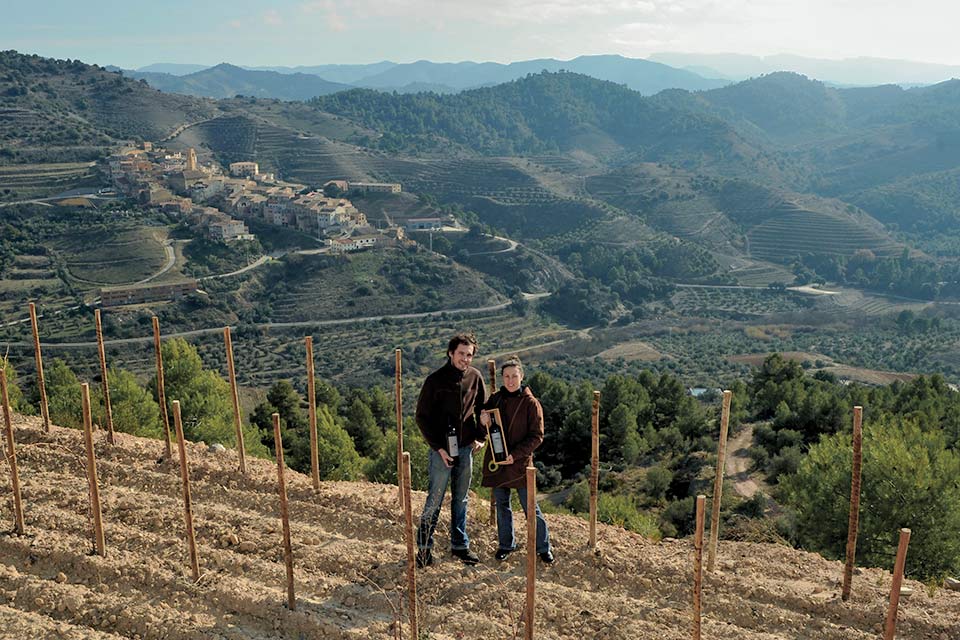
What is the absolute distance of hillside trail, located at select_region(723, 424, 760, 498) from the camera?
1630 cm

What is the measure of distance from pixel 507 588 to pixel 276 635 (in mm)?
1594

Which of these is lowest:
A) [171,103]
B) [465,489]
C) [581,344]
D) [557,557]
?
[581,344]

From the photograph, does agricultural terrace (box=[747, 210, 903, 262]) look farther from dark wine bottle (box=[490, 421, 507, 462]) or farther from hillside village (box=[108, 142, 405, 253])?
dark wine bottle (box=[490, 421, 507, 462])

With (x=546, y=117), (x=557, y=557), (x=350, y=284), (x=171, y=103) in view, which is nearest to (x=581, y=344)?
(x=350, y=284)

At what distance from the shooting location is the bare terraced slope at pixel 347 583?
15.5 feet

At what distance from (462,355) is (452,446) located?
68cm

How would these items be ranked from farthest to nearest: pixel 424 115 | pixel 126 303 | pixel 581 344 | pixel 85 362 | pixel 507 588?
pixel 424 115 < pixel 581 344 < pixel 126 303 < pixel 85 362 < pixel 507 588

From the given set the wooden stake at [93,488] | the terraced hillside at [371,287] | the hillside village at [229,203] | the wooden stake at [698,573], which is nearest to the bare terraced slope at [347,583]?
the wooden stake at [93,488]

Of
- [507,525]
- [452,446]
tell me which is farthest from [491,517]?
[452,446]

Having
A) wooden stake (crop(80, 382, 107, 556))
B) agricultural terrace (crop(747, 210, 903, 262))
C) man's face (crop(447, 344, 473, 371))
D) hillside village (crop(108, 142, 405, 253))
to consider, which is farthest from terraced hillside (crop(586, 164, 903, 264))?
wooden stake (crop(80, 382, 107, 556))

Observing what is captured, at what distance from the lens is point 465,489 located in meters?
5.46

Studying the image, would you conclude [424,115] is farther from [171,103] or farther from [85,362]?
[85,362]

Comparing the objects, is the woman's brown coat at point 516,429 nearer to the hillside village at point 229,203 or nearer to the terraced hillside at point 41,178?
the hillside village at point 229,203

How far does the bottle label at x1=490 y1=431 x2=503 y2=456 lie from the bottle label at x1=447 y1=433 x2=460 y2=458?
0.27 m
